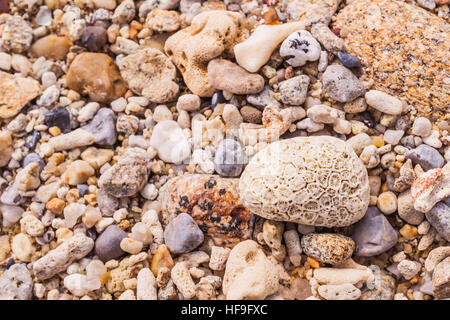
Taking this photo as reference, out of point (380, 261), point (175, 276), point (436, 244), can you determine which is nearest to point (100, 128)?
point (175, 276)

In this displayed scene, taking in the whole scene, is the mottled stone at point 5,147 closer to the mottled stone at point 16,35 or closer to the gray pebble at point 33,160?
the gray pebble at point 33,160

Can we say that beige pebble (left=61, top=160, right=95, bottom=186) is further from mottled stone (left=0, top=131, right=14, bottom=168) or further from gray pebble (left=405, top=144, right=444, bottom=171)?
gray pebble (left=405, top=144, right=444, bottom=171)

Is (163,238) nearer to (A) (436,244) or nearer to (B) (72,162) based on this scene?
(B) (72,162)

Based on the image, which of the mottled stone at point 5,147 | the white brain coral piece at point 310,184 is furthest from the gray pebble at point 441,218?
the mottled stone at point 5,147

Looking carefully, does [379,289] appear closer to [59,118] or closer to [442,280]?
[442,280]

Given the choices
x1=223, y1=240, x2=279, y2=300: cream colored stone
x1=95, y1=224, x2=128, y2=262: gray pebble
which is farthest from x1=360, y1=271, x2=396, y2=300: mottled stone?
x1=95, y1=224, x2=128, y2=262: gray pebble

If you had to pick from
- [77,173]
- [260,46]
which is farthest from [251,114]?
[77,173]
